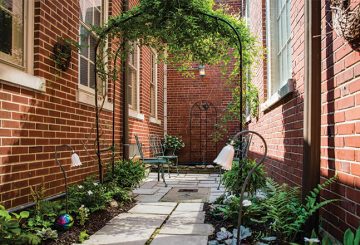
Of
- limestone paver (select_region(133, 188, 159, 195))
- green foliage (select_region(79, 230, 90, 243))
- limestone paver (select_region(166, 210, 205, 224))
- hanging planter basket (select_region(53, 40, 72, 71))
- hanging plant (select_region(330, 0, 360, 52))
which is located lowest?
limestone paver (select_region(133, 188, 159, 195))

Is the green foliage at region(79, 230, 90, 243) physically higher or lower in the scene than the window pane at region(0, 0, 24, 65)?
lower

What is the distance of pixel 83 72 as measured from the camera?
4945mm

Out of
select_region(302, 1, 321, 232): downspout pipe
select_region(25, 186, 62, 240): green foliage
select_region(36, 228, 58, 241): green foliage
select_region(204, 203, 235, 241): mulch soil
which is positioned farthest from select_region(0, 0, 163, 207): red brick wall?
select_region(302, 1, 321, 232): downspout pipe

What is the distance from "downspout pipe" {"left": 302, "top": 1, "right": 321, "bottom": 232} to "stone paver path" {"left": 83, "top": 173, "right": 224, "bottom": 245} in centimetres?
96

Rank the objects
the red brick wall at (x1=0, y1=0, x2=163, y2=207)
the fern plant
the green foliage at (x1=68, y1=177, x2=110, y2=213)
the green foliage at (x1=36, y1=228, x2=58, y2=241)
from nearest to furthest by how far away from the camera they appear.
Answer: the fern plant, the green foliage at (x1=36, y1=228, x2=58, y2=241), the red brick wall at (x1=0, y1=0, x2=163, y2=207), the green foliage at (x1=68, y1=177, x2=110, y2=213)

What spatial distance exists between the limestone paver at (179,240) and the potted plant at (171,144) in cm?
751

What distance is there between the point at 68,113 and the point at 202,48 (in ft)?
6.95

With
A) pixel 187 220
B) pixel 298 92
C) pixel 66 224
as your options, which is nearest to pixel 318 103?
pixel 298 92

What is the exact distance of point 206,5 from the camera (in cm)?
471

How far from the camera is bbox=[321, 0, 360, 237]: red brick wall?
201cm

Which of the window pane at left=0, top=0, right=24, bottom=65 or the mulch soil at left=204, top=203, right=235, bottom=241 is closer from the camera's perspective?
the window pane at left=0, top=0, right=24, bottom=65

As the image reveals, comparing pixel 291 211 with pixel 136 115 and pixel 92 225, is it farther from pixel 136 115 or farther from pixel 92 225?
pixel 136 115

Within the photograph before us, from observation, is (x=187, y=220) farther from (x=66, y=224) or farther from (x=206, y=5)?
(x=206, y=5)

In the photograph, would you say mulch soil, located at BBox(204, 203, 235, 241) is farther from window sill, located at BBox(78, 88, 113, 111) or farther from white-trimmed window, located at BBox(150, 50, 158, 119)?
white-trimmed window, located at BBox(150, 50, 158, 119)
